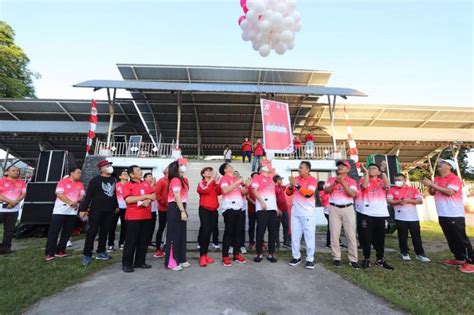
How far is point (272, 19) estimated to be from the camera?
5.43 metres

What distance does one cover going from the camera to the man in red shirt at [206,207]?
→ 159 inches

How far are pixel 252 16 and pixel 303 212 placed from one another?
13.9ft

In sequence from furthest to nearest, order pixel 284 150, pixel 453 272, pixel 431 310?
pixel 284 150 < pixel 453 272 < pixel 431 310

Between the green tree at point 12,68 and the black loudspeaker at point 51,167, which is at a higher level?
the green tree at point 12,68

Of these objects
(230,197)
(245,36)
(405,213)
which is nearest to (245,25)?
(245,36)

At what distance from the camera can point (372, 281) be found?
3363mm

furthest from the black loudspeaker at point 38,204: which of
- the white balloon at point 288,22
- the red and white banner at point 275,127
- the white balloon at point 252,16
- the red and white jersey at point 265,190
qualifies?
the white balloon at point 288,22

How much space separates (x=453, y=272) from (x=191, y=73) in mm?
12914

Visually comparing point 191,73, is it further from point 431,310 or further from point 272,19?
point 431,310

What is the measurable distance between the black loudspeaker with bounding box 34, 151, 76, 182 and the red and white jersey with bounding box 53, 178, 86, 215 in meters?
2.81

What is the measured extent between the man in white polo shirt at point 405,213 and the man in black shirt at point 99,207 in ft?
17.5

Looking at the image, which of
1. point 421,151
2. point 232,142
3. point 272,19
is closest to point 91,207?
point 272,19

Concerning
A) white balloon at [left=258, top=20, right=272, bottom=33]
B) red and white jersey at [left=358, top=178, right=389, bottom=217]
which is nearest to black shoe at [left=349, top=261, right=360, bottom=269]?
red and white jersey at [left=358, top=178, right=389, bottom=217]

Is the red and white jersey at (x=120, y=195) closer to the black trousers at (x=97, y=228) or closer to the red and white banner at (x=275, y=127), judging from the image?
the black trousers at (x=97, y=228)
